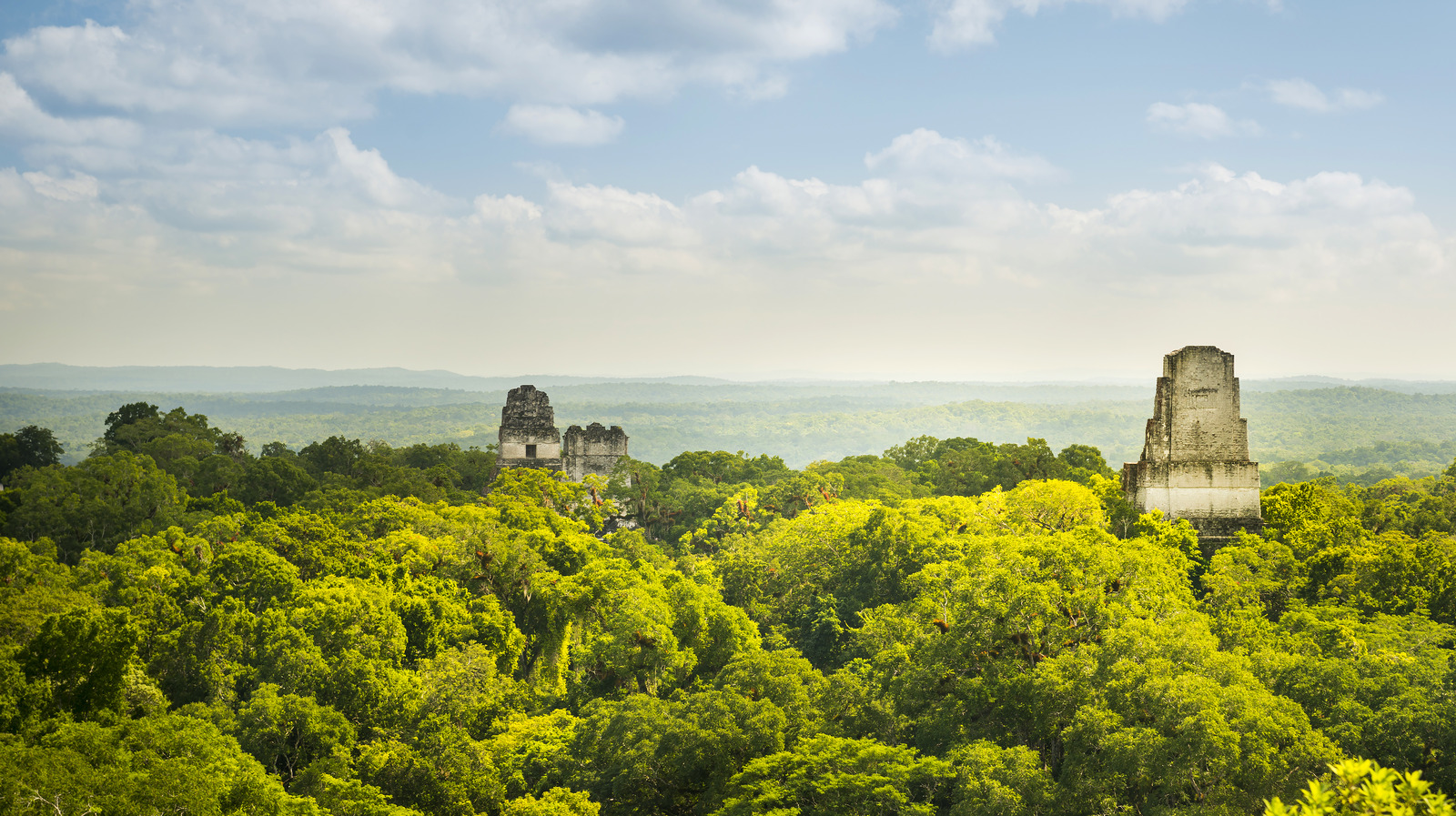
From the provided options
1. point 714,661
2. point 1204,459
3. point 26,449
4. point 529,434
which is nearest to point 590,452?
point 529,434

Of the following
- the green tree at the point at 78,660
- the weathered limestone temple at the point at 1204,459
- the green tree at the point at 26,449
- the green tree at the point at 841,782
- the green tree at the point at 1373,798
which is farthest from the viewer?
the green tree at the point at 26,449

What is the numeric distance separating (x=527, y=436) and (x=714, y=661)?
74.8 ft

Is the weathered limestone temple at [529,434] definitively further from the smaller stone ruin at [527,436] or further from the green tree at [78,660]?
the green tree at [78,660]

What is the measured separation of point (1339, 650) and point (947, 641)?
7778mm

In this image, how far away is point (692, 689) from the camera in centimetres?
2347

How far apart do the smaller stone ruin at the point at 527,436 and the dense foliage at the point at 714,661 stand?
1258cm

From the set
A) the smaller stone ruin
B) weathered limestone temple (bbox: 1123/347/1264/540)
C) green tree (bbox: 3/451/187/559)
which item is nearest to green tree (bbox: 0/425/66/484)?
green tree (bbox: 3/451/187/559)

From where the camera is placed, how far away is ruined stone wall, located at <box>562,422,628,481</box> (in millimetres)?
48719

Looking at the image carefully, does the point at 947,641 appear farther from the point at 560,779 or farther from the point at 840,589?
the point at 840,589

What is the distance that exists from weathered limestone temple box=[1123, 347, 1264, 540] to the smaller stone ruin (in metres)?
25.9

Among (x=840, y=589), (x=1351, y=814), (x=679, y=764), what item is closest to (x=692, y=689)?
(x=679, y=764)

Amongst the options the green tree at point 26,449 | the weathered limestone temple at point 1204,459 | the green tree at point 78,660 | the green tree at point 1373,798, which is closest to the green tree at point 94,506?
the green tree at point 26,449

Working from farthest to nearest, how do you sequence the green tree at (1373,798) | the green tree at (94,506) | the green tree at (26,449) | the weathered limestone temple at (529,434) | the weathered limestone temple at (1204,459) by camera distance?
the weathered limestone temple at (529,434) → the green tree at (26,449) → the green tree at (94,506) → the weathered limestone temple at (1204,459) → the green tree at (1373,798)

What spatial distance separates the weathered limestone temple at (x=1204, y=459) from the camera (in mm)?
27875
